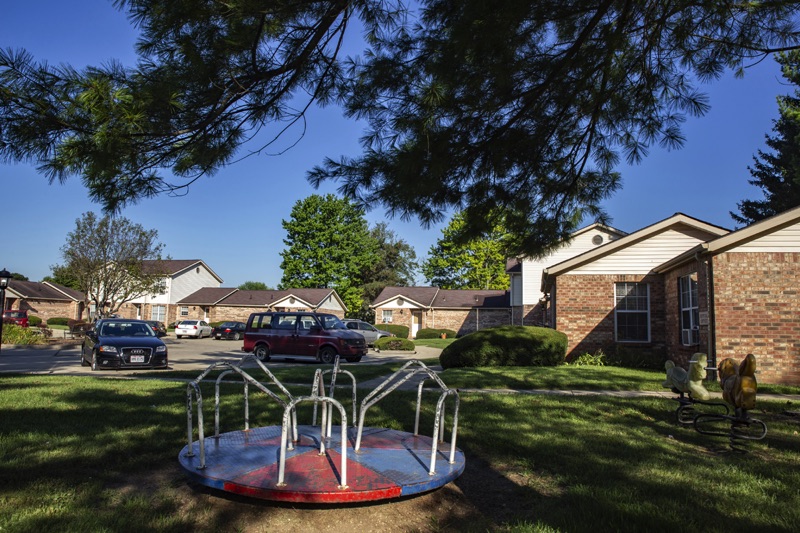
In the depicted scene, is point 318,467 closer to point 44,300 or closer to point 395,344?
point 395,344

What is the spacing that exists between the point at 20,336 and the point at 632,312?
27.6 meters

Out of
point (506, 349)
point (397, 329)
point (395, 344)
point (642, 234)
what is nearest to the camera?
point (506, 349)

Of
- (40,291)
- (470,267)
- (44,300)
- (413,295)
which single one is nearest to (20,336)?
(413,295)

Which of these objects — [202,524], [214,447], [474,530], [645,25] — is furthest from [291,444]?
[645,25]

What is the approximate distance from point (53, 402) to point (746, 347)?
14019mm

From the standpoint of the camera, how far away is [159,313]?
50344 millimetres

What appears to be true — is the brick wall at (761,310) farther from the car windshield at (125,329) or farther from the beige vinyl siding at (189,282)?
the beige vinyl siding at (189,282)

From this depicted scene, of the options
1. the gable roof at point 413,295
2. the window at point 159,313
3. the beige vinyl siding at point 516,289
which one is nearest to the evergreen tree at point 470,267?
the gable roof at point 413,295

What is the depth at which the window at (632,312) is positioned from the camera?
677 inches

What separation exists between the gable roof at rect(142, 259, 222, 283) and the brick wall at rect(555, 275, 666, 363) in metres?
30.2

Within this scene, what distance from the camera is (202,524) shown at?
11.7ft

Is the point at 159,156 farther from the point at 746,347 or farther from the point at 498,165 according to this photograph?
the point at 746,347

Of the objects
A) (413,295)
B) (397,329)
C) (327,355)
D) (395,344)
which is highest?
(413,295)

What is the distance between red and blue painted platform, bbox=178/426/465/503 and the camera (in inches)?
141
